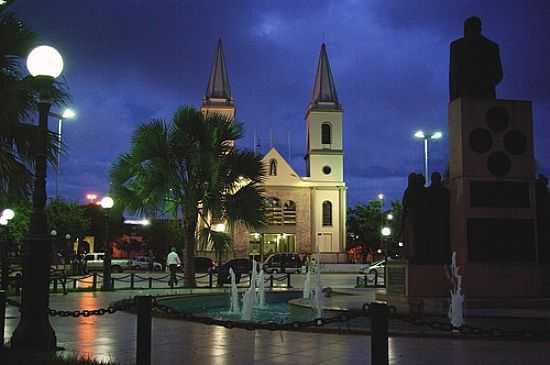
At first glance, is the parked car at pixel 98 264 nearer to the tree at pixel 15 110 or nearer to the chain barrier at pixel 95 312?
the tree at pixel 15 110

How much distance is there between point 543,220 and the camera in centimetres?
1291

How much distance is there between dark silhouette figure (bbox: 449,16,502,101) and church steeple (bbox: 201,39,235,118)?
57472 millimetres

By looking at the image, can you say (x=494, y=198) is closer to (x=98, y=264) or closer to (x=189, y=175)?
(x=189, y=175)

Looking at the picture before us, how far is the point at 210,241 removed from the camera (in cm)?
2441

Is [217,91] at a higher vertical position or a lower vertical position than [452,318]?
higher

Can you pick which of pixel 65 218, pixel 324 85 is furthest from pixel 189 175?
pixel 324 85

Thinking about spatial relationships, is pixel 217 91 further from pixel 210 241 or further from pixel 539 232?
pixel 539 232

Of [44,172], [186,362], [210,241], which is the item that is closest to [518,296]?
[186,362]

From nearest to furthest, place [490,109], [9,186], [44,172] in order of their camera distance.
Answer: [44,172] < [9,186] < [490,109]

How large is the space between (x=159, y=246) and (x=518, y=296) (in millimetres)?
60100

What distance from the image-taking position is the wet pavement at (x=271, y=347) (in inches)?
307

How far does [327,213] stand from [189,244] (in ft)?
147

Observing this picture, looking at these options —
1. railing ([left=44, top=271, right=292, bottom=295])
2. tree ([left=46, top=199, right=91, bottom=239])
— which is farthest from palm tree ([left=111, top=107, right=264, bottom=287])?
tree ([left=46, top=199, right=91, bottom=239])

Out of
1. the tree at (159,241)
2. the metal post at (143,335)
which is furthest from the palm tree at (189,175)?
the tree at (159,241)
